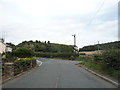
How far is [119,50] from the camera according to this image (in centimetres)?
1184

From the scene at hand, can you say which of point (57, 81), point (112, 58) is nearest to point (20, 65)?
point (57, 81)

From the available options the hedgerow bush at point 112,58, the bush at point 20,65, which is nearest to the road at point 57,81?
the bush at point 20,65

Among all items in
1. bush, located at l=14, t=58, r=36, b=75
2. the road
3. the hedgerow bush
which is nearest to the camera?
the road

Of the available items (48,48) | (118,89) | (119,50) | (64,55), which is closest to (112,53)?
(119,50)

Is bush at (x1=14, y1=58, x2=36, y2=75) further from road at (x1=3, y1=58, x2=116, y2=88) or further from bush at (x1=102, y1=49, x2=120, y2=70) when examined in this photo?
bush at (x1=102, y1=49, x2=120, y2=70)

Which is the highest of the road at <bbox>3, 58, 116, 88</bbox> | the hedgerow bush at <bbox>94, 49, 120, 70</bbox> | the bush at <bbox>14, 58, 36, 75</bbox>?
the hedgerow bush at <bbox>94, 49, 120, 70</bbox>

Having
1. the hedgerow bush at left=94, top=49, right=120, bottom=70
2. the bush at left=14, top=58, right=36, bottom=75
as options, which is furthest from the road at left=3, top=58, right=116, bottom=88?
the hedgerow bush at left=94, top=49, right=120, bottom=70

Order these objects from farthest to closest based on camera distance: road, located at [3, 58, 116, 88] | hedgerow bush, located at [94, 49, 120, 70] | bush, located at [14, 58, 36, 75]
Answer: bush, located at [14, 58, 36, 75], hedgerow bush, located at [94, 49, 120, 70], road, located at [3, 58, 116, 88]

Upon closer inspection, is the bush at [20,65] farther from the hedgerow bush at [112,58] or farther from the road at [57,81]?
the hedgerow bush at [112,58]

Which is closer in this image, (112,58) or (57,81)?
(57,81)

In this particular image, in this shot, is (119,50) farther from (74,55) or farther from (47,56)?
(47,56)

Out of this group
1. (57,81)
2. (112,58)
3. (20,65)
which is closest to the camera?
(57,81)

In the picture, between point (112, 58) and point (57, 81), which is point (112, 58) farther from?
point (57, 81)

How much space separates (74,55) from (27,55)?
96.7 ft
